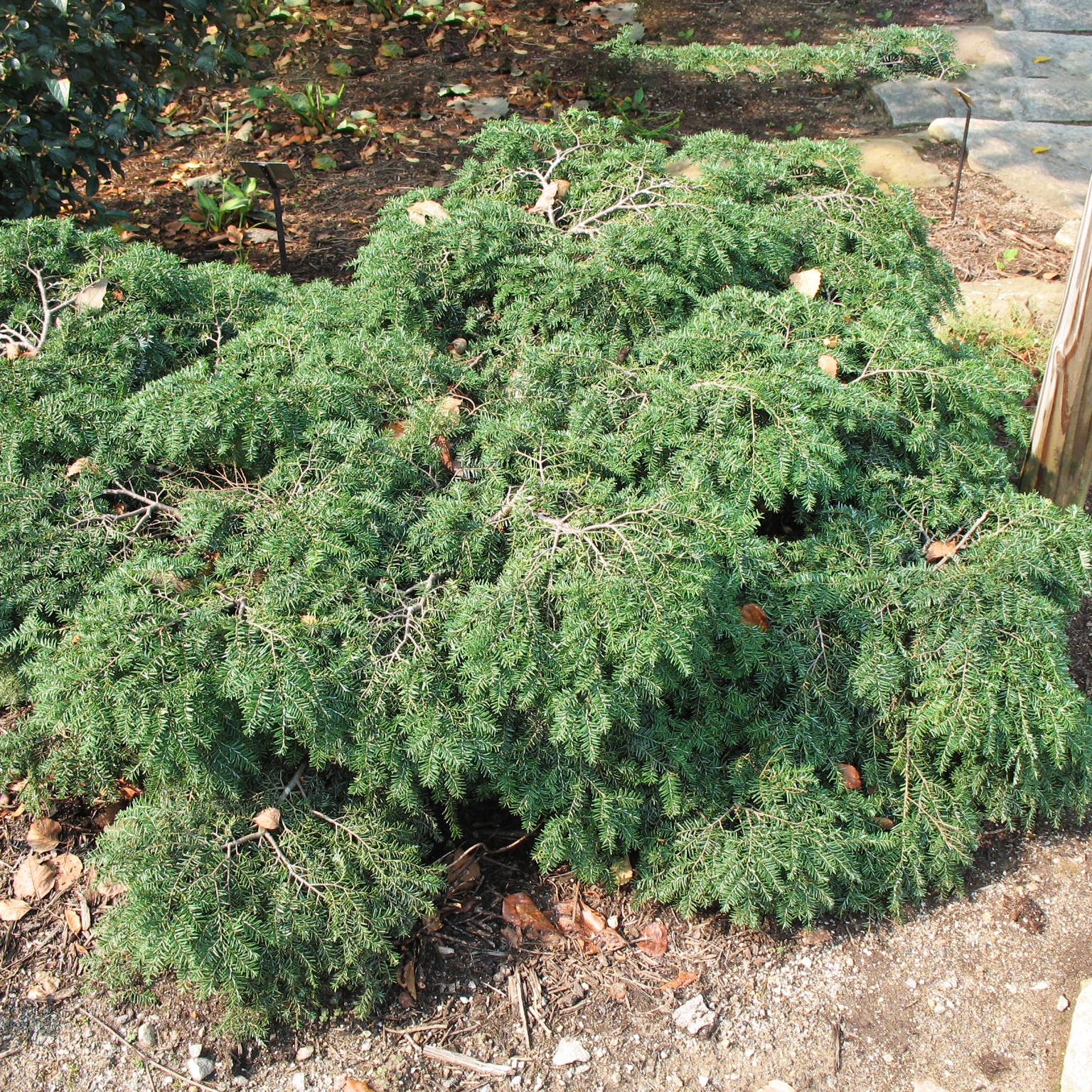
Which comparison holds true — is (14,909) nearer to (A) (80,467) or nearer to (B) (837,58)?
(A) (80,467)

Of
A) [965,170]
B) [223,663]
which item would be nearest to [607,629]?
[223,663]

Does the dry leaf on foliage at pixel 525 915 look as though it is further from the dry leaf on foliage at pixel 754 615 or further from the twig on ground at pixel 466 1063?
the dry leaf on foliage at pixel 754 615

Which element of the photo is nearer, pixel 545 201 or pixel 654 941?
pixel 654 941

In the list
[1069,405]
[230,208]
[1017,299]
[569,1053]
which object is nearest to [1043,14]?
[1017,299]

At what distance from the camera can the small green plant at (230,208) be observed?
502 centimetres

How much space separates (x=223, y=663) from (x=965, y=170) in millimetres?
5592

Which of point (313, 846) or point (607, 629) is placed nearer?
point (607, 629)

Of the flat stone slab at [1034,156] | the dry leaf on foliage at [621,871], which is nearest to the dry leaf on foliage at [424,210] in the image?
the dry leaf on foliage at [621,871]

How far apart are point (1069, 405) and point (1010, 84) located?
4.85 meters

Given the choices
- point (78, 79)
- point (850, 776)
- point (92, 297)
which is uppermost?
point (78, 79)

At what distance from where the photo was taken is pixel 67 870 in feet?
8.85

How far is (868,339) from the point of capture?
10.3ft

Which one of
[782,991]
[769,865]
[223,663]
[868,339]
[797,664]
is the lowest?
[782,991]

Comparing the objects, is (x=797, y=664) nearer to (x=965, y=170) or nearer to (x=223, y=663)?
(x=223, y=663)
